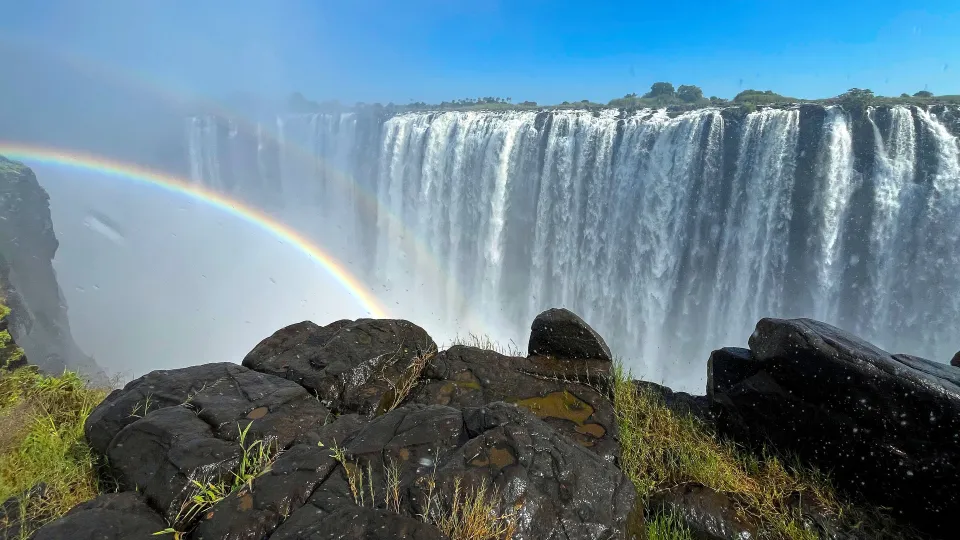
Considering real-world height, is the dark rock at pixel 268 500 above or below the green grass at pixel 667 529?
above

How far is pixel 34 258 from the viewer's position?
90.8 feet

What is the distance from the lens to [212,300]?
36.2 metres

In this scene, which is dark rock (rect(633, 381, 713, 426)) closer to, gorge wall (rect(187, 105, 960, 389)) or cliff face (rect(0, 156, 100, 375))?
gorge wall (rect(187, 105, 960, 389))

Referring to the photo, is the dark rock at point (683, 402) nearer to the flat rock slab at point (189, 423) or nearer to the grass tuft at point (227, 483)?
the flat rock slab at point (189, 423)

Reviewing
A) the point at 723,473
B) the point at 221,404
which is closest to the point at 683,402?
the point at 723,473

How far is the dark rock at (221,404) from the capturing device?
9.51 ft

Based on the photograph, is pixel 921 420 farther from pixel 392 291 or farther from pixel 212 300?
pixel 212 300

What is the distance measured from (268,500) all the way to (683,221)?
58.2 ft

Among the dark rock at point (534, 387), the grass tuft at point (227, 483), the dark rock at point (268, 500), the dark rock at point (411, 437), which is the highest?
the dark rock at point (411, 437)

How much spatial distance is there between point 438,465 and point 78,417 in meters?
3.40

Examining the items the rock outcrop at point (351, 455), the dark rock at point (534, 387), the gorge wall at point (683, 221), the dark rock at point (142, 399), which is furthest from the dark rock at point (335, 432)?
the gorge wall at point (683, 221)

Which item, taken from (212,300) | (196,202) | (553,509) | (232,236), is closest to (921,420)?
(553,509)

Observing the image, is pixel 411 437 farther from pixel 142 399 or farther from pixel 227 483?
pixel 142 399

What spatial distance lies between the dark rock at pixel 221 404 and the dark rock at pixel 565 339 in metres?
2.22
